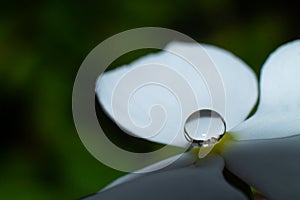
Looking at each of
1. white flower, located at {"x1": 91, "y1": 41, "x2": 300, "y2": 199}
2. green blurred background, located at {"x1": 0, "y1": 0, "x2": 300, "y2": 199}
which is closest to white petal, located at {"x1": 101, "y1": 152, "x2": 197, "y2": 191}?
white flower, located at {"x1": 91, "y1": 41, "x2": 300, "y2": 199}

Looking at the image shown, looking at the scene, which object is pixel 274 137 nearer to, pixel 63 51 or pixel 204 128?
pixel 204 128

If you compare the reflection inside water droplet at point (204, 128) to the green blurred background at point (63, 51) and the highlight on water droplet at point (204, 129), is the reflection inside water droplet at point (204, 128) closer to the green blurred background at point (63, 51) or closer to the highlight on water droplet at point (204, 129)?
the highlight on water droplet at point (204, 129)

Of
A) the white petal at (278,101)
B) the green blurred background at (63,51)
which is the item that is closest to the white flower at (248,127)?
the white petal at (278,101)

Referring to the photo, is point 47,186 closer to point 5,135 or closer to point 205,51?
point 5,135

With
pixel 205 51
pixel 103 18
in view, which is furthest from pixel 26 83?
pixel 205 51

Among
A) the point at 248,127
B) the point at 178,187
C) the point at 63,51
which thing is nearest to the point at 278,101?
the point at 248,127
